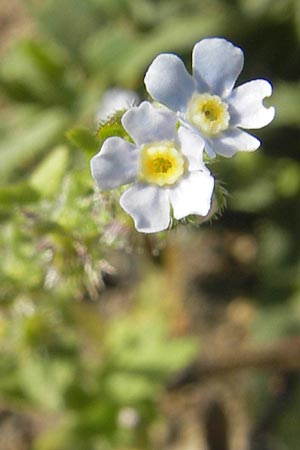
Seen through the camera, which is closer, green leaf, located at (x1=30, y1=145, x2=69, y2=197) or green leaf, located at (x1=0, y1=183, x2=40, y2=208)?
green leaf, located at (x1=0, y1=183, x2=40, y2=208)

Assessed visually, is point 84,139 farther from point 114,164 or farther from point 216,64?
point 216,64

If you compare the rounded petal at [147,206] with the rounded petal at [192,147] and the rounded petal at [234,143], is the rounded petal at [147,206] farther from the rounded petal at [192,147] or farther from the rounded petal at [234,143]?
the rounded petal at [234,143]

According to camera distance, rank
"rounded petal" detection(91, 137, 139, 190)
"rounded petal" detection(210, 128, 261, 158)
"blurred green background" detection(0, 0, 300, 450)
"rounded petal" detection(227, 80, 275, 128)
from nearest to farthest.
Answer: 1. "rounded petal" detection(91, 137, 139, 190)
2. "rounded petal" detection(210, 128, 261, 158)
3. "rounded petal" detection(227, 80, 275, 128)
4. "blurred green background" detection(0, 0, 300, 450)

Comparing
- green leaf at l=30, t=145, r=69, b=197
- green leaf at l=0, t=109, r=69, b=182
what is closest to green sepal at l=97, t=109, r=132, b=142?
green leaf at l=30, t=145, r=69, b=197

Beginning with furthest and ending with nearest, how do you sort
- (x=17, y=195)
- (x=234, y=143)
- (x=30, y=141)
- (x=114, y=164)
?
(x=30, y=141) → (x=17, y=195) → (x=234, y=143) → (x=114, y=164)

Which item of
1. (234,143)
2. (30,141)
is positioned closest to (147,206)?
(234,143)

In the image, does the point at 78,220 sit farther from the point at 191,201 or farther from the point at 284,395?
the point at 284,395

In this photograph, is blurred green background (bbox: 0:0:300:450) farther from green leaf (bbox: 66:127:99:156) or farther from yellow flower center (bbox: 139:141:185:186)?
yellow flower center (bbox: 139:141:185:186)
